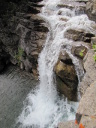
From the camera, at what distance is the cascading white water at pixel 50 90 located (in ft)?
23.6

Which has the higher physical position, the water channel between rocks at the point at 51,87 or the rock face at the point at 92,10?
the rock face at the point at 92,10

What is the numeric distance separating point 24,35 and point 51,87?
4638mm

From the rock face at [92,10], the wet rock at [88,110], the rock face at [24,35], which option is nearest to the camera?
the wet rock at [88,110]

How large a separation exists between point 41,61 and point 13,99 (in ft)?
10.1

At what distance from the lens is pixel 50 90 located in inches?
330

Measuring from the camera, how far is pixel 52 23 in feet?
30.1

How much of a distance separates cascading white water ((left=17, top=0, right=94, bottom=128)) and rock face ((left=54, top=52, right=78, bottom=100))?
30cm

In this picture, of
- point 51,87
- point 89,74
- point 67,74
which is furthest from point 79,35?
point 51,87

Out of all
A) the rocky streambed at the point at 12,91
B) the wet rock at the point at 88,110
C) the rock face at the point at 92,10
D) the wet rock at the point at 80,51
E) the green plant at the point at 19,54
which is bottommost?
the rocky streambed at the point at 12,91

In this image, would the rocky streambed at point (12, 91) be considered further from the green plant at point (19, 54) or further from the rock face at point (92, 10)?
the rock face at point (92, 10)

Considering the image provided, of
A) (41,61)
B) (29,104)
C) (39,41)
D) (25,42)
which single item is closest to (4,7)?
(25,42)

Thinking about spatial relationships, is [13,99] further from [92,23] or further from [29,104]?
[92,23]

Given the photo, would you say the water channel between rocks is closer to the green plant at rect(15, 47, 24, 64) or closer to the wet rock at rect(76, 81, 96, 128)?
the green plant at rect(15, 47, 24, 64)

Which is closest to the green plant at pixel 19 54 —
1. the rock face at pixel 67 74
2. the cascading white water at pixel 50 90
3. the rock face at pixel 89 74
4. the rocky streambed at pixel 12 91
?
the rocky streambed at pixel 12 91
